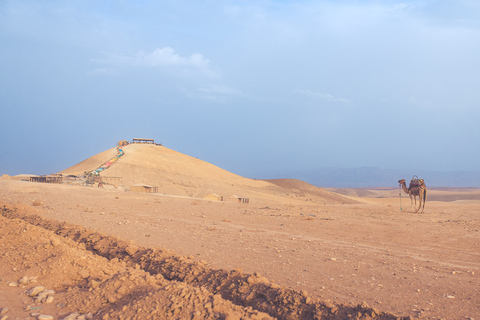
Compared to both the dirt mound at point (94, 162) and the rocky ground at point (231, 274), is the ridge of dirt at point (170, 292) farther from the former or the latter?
the dirt mound at point (94, 162)

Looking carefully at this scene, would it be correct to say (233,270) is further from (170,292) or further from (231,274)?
(170,292)

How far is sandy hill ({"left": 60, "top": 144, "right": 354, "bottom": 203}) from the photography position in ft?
179

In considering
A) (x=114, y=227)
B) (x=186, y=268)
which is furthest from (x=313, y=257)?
(x=114, y=227)

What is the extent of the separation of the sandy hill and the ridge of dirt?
41.1 m

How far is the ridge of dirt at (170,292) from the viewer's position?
17.8 ft

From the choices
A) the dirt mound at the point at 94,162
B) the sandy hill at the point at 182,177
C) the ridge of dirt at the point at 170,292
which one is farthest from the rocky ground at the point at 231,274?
the dirt mound at the point at 94,162

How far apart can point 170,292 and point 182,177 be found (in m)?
57.4

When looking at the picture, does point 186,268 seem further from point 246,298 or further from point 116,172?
point 116,172

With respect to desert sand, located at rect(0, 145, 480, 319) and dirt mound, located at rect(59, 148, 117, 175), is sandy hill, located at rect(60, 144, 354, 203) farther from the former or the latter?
desert sand, located at rect(0, 145, 480, 319)

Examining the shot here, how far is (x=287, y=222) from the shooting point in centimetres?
1781

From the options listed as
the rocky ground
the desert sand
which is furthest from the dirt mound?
the rocky ground

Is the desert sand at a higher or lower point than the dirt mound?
lower

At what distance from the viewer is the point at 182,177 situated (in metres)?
62.5

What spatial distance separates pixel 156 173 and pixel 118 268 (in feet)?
176
